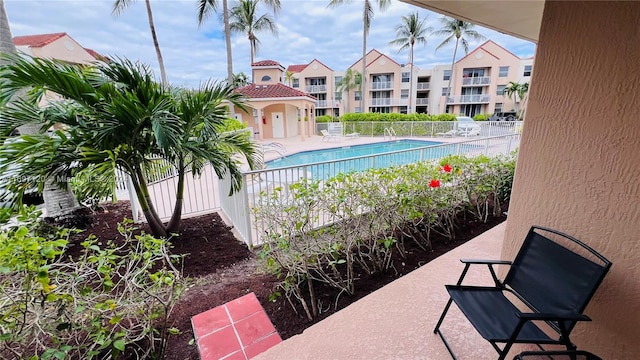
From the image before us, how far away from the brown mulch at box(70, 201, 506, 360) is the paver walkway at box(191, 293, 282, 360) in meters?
0.08

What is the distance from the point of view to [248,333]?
2.24m

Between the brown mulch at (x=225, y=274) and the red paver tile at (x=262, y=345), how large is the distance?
0.24ft

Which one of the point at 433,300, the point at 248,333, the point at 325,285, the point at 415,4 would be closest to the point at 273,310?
the point at 248,333

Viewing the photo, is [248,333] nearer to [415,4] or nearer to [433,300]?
[433,300]

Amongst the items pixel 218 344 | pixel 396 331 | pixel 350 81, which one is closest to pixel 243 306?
pixel 218 344

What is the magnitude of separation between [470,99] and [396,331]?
3301cm

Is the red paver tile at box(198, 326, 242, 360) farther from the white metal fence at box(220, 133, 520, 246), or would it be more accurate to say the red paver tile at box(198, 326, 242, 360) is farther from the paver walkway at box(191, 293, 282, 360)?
the white metal fence at box(220, 133, 520, 246)

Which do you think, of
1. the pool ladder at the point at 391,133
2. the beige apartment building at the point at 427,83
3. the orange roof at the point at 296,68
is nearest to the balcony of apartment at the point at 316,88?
the beige apartment building at the point at 427,83

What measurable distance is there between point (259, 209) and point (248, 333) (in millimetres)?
1109

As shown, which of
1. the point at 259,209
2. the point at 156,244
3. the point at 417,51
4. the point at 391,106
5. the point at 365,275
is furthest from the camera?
the point at 391,106

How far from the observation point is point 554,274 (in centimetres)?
173

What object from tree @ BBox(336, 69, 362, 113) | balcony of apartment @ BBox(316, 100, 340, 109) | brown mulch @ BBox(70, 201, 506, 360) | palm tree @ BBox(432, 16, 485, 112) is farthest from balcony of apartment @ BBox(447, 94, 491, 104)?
brown mulch @ BBox(70, 201, 506, 360)

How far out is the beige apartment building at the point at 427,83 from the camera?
28.2m

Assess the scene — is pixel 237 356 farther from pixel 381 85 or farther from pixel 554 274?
pixel 381 85
